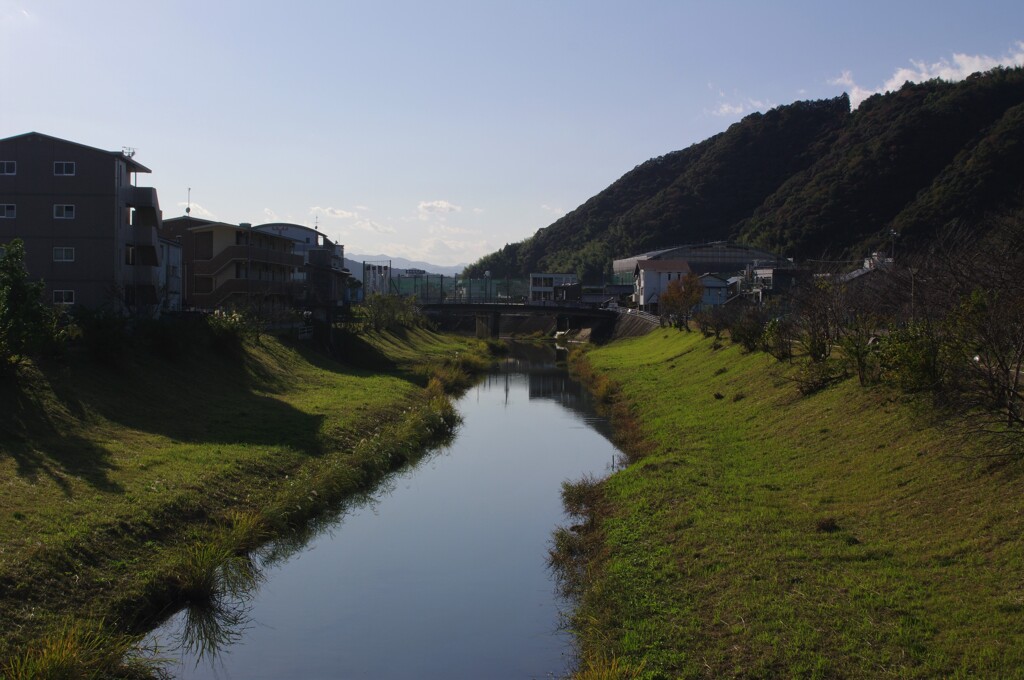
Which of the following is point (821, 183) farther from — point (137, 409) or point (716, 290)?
point (137, 409)

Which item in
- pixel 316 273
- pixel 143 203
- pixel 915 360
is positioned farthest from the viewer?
pixel 316 273

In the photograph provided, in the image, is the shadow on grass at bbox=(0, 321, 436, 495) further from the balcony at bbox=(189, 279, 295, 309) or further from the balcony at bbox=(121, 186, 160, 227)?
the balcony at bbox=(189, 279, 295, 309)

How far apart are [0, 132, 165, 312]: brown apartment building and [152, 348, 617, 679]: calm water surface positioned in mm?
18798

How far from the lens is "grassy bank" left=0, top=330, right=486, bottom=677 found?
12.2 meters

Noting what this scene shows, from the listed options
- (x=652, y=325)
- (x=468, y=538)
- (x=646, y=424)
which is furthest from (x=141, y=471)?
(x=652, y=325)

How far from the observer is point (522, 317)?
107 m

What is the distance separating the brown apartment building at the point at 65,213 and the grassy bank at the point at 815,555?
24618 millimetres

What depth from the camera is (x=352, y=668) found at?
12.2 metres

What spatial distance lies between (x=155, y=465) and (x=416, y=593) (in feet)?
20.4

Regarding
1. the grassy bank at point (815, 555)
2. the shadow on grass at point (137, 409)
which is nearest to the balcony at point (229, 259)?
the shadow on grass at point (137, 409)

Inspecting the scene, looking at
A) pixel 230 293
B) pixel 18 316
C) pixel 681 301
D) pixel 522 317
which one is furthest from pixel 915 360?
pixel 522 317

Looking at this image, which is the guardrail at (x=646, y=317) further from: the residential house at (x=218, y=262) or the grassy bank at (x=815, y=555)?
the grassy bank at (x=815, y=555)

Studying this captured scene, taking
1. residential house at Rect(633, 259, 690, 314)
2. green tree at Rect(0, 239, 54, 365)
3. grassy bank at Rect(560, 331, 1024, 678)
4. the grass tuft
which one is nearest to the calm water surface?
the grass tuft

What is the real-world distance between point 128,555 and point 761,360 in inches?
919
